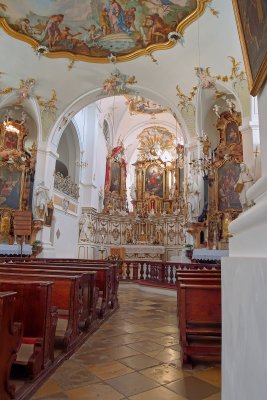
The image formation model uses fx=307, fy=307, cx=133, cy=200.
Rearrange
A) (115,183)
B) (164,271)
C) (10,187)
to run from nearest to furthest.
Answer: (164,271) → (10,187) → (115,183)

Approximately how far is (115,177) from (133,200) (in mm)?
1770

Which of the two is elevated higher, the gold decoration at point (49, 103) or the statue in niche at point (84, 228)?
the gold decoration at point (49, 103)

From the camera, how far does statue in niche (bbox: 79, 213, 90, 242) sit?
48.2ft

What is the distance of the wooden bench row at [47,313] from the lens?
2408 millimetres

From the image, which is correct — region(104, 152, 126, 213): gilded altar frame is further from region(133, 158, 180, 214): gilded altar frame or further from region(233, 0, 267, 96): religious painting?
region(233, 0, 267, 96): religious painting

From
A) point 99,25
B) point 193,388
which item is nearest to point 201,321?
point 193,388

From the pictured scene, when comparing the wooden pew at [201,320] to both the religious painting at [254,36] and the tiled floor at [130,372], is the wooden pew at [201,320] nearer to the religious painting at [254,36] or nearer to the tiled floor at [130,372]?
the tiled floor at [130,372]

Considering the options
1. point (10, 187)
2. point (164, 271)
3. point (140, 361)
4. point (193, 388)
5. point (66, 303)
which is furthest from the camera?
point (10, 187)

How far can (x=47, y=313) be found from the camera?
2.53m

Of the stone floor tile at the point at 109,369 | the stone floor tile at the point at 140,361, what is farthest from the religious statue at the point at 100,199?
the stone floor tile at the point at 109,369

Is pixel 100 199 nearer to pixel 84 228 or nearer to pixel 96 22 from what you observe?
pixel 84 228

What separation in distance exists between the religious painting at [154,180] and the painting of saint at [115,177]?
69.0 inches

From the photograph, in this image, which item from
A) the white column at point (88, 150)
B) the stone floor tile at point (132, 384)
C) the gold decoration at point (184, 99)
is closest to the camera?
the stone floor tile at point (132, 384)

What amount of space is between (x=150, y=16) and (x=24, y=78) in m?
4.78
